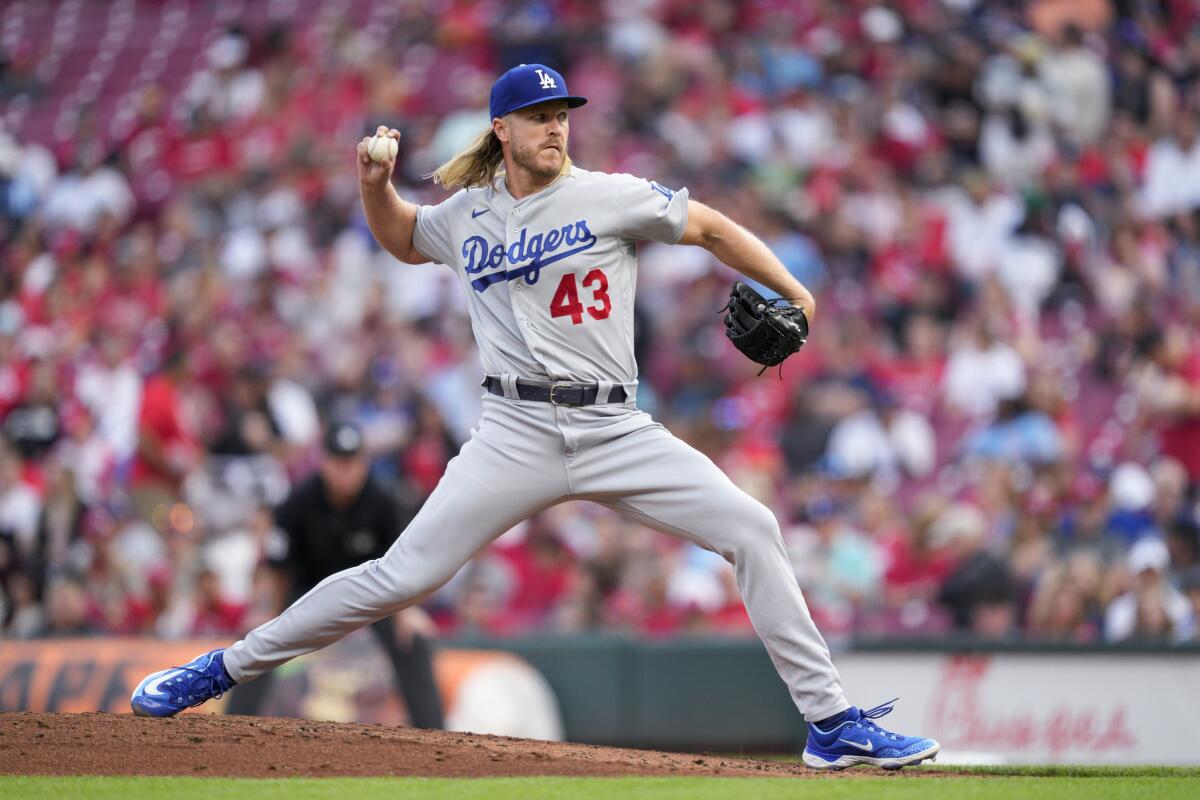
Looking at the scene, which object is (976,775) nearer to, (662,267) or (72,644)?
(72,644)

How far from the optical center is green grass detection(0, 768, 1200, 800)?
4.39 metres

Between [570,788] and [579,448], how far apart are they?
37.9 inches

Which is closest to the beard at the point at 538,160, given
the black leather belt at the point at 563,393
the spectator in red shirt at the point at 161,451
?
the black leather belt at the point at 563,393

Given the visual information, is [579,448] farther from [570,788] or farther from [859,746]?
[859,746]

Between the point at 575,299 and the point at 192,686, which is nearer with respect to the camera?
the point at 575,299

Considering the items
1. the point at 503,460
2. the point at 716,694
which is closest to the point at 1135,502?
the point at 716,694

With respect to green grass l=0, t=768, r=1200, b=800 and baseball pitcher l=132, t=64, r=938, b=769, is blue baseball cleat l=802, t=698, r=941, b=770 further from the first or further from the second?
green grass l=0, t=768, r=1200, b=800

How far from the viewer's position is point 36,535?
35.3 feet

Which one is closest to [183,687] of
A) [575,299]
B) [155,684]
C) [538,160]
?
[155,684]

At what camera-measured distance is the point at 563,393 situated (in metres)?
4.84

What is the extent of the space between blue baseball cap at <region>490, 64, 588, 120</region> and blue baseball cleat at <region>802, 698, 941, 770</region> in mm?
1976

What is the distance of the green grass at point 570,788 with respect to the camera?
439 centimetres

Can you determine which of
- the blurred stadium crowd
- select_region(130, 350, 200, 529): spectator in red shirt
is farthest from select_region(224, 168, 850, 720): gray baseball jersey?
select_region(130, 350, 200, 529): spectator in red shirt

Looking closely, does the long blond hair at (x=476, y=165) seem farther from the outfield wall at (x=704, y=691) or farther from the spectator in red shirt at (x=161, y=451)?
the spectator in red shirt at (x=161, y=451)
